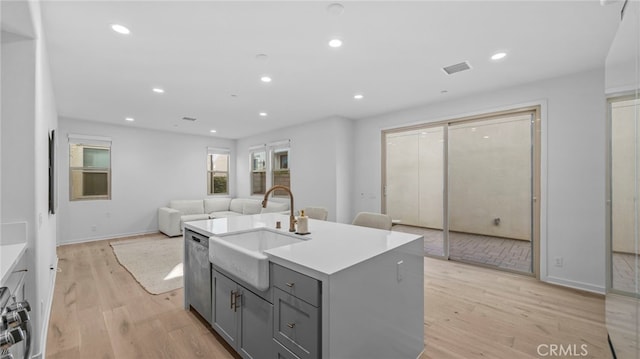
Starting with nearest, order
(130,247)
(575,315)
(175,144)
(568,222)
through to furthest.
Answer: (575,315)
(568,222)
(130,247)
(175,144)

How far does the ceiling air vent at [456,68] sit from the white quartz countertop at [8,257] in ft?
12.1

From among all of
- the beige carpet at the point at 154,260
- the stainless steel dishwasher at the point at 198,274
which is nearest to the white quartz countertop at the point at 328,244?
the stainless steel dishwasher at the point at 198,274

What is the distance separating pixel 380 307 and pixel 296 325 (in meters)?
0.48

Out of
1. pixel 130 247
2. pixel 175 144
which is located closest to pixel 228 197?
pixel 175 144

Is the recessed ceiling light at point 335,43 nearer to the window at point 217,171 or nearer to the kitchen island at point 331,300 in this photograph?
the kitchen island at point 331,300

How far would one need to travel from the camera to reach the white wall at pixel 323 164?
515 cm

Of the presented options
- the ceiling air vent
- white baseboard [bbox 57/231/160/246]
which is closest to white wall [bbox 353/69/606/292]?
the ceiling air vent

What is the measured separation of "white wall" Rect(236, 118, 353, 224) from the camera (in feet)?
16.9

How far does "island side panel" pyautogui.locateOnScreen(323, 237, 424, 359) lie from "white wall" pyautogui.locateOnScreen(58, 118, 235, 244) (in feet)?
21.4

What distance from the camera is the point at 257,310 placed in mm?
1614

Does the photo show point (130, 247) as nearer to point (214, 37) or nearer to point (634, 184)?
point (214, 37)

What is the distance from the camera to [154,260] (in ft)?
13.7

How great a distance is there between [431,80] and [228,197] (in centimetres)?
633

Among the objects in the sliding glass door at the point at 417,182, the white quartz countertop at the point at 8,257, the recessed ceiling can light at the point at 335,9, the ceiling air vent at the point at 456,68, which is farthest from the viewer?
the sliding glass door at the point at 417,182
